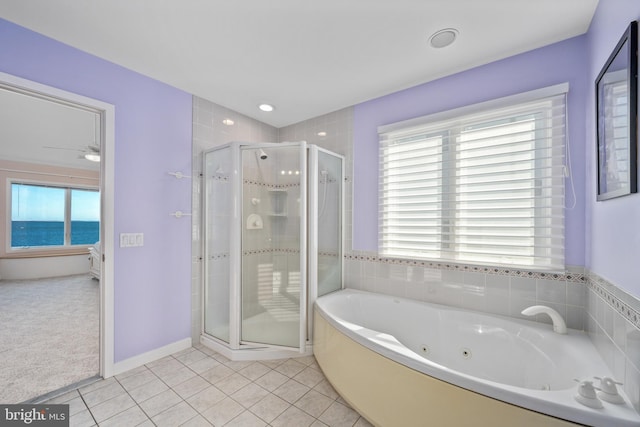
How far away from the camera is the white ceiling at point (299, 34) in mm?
1505

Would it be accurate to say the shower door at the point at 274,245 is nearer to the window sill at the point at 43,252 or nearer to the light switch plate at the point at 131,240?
the light switch plate at the point at 131,240

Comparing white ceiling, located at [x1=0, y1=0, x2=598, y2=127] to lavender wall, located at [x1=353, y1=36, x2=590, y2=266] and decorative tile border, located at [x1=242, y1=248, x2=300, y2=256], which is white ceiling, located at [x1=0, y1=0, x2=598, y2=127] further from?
decorative tile border, located at [x1=242, y1=248, x2=300, y2=256]

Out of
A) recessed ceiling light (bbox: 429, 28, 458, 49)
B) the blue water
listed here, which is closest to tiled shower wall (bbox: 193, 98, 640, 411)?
recessed ceiling light (bbox: 429, 28, 458, 49)

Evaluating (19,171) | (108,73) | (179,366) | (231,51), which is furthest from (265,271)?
(19,171)

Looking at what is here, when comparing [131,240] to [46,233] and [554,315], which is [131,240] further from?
[46,233]

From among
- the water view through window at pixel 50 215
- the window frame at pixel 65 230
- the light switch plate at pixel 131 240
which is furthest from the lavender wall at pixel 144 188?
the window frame at pixel 65 230

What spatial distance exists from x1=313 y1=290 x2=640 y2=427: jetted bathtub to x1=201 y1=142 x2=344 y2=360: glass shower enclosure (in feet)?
1.18

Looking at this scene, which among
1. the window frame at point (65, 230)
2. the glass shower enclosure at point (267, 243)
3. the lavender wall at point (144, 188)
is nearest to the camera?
the lavender wall at point (144, 188)

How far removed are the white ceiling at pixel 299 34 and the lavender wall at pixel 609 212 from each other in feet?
0.69

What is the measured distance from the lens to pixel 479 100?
2.07 metres

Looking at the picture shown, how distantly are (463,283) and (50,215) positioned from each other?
296 inches

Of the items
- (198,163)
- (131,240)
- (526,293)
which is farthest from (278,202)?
(526,293)

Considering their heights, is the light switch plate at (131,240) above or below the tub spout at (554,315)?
above

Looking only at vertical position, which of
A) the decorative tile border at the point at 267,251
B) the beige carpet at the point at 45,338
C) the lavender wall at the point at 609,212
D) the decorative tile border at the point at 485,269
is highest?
the lavender wall at the point at 609,212
